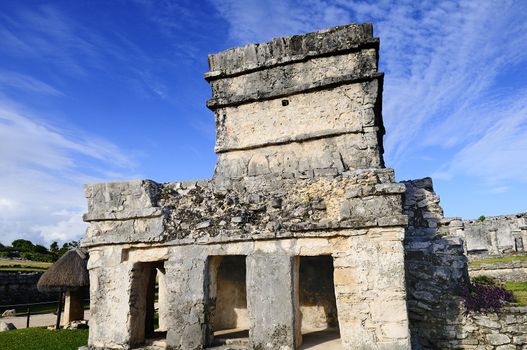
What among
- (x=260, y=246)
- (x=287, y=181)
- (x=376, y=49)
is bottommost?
(x=260, y=246)

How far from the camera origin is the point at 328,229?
17.1ft

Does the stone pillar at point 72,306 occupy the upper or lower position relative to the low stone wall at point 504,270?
lower

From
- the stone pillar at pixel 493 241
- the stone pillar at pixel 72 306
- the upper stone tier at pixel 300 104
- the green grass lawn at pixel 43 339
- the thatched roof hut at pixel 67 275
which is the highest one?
the upper stone tier at pixel 300 104

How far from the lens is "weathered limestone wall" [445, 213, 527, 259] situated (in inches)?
871

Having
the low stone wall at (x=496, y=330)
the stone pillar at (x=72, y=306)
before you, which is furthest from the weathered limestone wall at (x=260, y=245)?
the stone pillar at (x=72, y=306)

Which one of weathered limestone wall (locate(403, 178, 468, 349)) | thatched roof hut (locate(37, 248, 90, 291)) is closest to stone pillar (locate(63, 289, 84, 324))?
thatched roof hut (locate(37, 248, 90, 291))

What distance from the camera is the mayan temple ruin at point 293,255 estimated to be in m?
5.02

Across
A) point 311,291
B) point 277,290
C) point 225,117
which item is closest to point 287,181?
point 277,290

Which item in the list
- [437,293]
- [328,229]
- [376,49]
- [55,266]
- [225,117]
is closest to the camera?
[328,229]

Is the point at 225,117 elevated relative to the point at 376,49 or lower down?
lower down

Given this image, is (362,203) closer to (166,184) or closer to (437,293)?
(437,293)

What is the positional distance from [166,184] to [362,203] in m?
3.46

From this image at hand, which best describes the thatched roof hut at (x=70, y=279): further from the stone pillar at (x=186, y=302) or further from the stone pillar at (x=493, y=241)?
the stone pillar at (x=493, y=241)

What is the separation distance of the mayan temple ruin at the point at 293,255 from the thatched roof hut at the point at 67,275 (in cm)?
428
